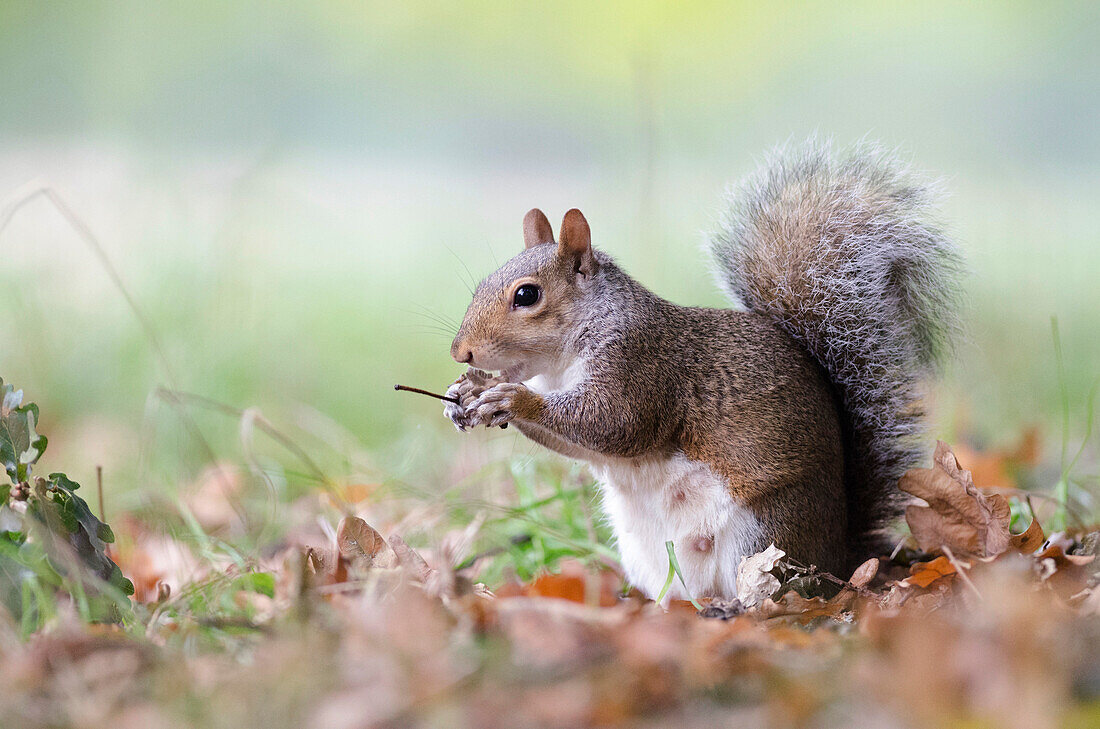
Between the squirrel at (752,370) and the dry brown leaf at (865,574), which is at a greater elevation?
the squirrel at (752,370)

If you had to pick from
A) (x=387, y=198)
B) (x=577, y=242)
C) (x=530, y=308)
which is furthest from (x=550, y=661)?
(x=387, y=198)

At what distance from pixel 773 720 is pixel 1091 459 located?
7.61 ft

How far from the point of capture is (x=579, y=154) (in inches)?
233

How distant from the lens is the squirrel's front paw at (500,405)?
5.83 ft

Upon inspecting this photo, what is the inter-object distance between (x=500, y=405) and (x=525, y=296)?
278 millimetres

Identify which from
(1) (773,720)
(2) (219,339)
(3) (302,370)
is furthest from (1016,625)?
(3) (302,370)

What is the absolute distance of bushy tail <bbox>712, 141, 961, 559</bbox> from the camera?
195 centimetres

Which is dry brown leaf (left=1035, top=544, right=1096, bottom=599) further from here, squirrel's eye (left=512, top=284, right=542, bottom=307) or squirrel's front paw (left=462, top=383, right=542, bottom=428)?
squirrel's eye (left=512, top=284, right=542, bottom=307)

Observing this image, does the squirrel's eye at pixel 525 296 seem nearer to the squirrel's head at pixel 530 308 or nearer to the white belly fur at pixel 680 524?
the squirrel's head at pixel 530 308

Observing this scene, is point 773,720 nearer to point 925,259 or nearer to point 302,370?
point 925,259

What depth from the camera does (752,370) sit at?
192 centimetres

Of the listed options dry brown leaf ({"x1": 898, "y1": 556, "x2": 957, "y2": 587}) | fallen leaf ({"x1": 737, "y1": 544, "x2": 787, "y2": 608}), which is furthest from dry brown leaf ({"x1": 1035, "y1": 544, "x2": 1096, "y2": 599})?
fallen leaf ({"x1": 737, "y1": 544, "x2": 787, "y2": 608})

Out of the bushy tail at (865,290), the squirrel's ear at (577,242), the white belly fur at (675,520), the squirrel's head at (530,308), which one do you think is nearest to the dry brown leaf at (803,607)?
the white belly fur at (675,520)

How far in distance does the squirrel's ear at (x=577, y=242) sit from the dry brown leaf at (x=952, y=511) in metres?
0.73
